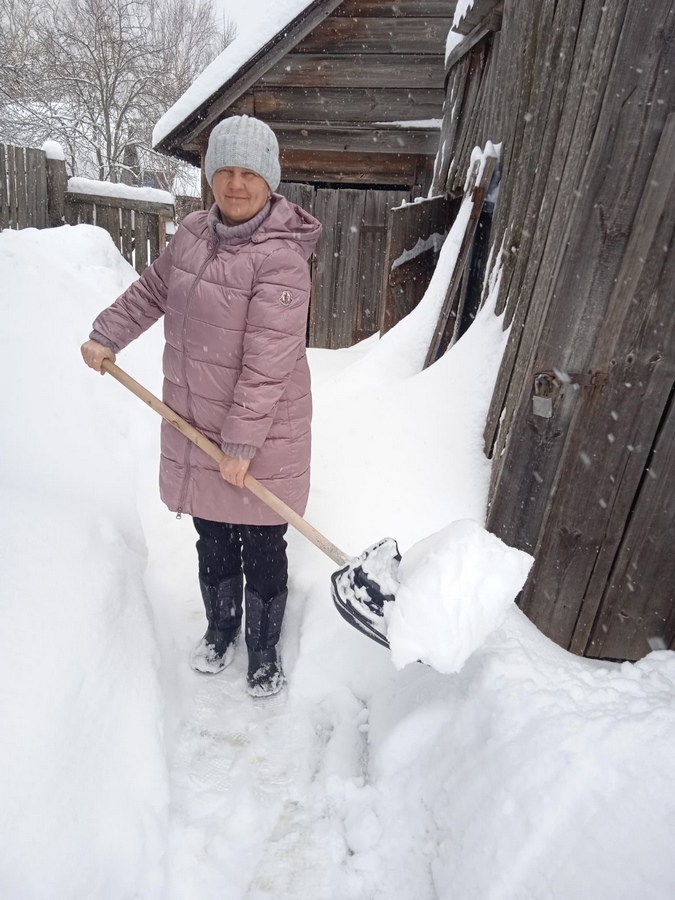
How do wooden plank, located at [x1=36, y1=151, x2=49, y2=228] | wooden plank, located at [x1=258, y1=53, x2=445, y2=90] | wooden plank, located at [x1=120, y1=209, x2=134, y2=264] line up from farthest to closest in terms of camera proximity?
wooden plank, located at [x1=120, y1=209, x2=134, y2=264] → wooden plank, located at [x1=36, y1=151, x2=49, y2=228] → wooden plank, located at [x1=258, y1=53, x2=445, y2=90]

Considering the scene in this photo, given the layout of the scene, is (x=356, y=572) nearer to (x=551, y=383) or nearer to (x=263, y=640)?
(x=263, y=640)

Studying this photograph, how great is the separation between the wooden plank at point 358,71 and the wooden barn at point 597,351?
4.00 meters

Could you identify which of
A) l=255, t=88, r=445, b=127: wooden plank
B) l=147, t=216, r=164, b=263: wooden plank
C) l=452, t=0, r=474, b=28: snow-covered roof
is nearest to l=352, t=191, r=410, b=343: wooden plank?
l=255, t=88, r=445, b=127: wooden plank

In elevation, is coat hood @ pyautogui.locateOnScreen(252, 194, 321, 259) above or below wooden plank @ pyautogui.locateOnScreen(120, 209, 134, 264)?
above

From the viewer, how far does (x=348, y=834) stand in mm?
1598

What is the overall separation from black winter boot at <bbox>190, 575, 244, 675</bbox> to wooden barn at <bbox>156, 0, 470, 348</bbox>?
18.2ft

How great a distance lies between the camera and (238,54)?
587 cm

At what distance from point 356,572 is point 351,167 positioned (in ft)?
19.6

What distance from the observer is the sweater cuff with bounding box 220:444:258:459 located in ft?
5.71

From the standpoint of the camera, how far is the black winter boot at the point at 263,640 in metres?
2.13

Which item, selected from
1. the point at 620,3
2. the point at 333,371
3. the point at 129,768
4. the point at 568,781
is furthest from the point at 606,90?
the point at 333,371

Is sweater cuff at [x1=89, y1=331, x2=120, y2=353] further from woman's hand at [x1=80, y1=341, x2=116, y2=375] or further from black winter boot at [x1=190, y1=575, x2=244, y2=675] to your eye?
black winter boot at [x1=190, y1=575, x2=244, y2=675]

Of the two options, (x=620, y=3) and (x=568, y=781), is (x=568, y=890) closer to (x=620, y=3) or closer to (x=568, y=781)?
(x=568, y=781)

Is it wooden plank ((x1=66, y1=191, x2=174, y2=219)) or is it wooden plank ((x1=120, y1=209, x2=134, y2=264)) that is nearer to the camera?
wooden plank ((x1=66, y1=191, x2=174, y2=219))
